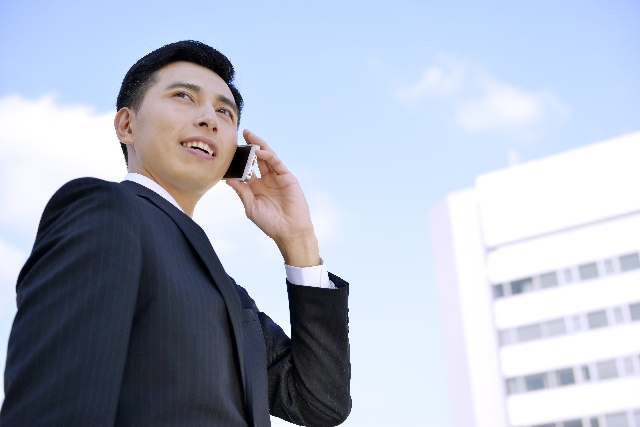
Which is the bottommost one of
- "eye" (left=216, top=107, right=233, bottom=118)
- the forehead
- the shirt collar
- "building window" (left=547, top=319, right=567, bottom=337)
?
the shirt collar

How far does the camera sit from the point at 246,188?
103 inches

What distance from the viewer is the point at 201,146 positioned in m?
2.27

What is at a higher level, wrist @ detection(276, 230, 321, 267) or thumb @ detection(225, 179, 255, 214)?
thumb @ detection(225, 179, 255, 214)

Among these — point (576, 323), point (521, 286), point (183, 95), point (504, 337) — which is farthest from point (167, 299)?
point (504, 337)

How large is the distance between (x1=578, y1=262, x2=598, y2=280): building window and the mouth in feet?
174

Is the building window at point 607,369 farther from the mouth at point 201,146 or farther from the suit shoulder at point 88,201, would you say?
the suit shoulder at point 88,201

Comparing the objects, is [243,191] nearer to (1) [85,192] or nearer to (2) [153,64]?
(2) [153,64]

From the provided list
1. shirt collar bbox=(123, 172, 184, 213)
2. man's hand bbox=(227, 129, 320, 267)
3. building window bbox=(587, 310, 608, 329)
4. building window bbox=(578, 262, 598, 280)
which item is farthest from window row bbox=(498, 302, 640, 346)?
shirt collar bbox=(123, 172, 184, 213)

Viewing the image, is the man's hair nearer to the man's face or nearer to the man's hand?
the man's face

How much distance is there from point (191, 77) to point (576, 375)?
2111 inches

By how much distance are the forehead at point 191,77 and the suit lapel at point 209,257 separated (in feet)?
1.69

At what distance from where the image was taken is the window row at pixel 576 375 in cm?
4988

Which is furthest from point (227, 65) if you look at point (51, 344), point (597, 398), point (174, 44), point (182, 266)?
point (597, 398)

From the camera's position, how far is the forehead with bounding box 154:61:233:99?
2383 mm
